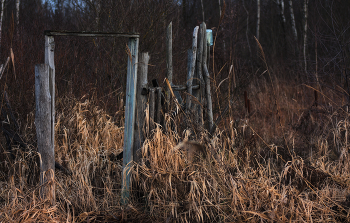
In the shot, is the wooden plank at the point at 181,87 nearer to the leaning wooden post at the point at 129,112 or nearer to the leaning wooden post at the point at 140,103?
the leaning wooden post at the point at 140,103

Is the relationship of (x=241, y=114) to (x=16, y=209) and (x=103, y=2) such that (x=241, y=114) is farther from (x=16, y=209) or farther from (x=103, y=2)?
(x=16, y=209)

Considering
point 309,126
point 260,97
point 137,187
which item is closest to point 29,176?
point 137,187

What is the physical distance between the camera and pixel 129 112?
275cm

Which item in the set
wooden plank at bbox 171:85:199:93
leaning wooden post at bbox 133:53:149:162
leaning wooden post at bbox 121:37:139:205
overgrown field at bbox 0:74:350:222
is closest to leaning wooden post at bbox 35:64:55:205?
overgrown field at bbox 0:74:350:222

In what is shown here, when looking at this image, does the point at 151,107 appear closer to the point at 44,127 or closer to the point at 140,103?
the point at 140,103

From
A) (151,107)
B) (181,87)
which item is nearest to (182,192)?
(151,107)

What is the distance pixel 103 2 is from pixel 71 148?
2883mm

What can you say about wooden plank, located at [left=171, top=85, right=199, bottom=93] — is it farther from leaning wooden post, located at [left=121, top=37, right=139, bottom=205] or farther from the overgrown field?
leaning wooden post, located at [left=121, top=37, right=139, bottom=205]

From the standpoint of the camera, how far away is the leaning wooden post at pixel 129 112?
8.77ft

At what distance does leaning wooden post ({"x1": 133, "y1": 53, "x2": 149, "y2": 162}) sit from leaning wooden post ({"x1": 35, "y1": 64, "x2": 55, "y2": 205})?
0.74 metres

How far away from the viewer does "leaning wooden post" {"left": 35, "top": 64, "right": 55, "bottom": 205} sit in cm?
249

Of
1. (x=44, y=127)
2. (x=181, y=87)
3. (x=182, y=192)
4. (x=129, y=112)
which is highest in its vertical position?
(x=181, y=87)

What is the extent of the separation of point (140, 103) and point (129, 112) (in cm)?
14

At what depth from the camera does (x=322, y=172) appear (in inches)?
124
